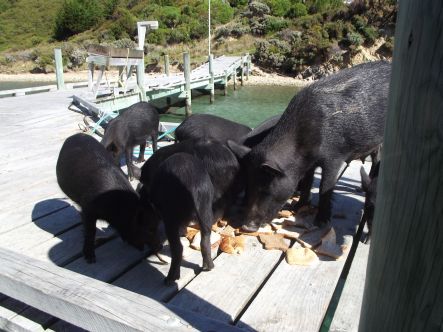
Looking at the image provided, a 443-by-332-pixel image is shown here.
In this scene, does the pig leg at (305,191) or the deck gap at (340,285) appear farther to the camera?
the pig leg at (305,191)

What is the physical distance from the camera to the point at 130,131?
21.0 feet

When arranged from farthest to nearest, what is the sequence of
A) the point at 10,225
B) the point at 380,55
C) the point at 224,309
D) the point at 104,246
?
the point at 380,55 → the point at 10,225 → the point at 104,246 → the point at 224,309

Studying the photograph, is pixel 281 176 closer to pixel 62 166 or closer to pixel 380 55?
pixel 62 166

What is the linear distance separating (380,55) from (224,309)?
1610 inches

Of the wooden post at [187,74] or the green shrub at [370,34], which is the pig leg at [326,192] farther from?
the green shrub at [370,34]

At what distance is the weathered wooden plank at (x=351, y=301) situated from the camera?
2.53 metres

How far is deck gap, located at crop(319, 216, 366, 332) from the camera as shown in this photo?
8.77 ft

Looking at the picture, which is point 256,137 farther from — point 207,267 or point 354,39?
point 354,39

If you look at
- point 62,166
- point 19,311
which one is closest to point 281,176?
point 62,166

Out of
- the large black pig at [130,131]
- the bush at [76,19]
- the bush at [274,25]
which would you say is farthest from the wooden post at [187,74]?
the bush at [76,19]

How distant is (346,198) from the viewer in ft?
15.9

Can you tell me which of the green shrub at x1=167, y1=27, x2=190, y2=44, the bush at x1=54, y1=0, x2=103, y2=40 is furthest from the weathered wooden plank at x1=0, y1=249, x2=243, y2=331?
the bush at x1=54, y1=0, x2=103, y2=40

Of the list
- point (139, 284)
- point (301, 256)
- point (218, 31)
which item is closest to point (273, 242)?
point (301, 256)

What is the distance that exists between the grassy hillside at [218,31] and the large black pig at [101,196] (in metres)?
36.8
